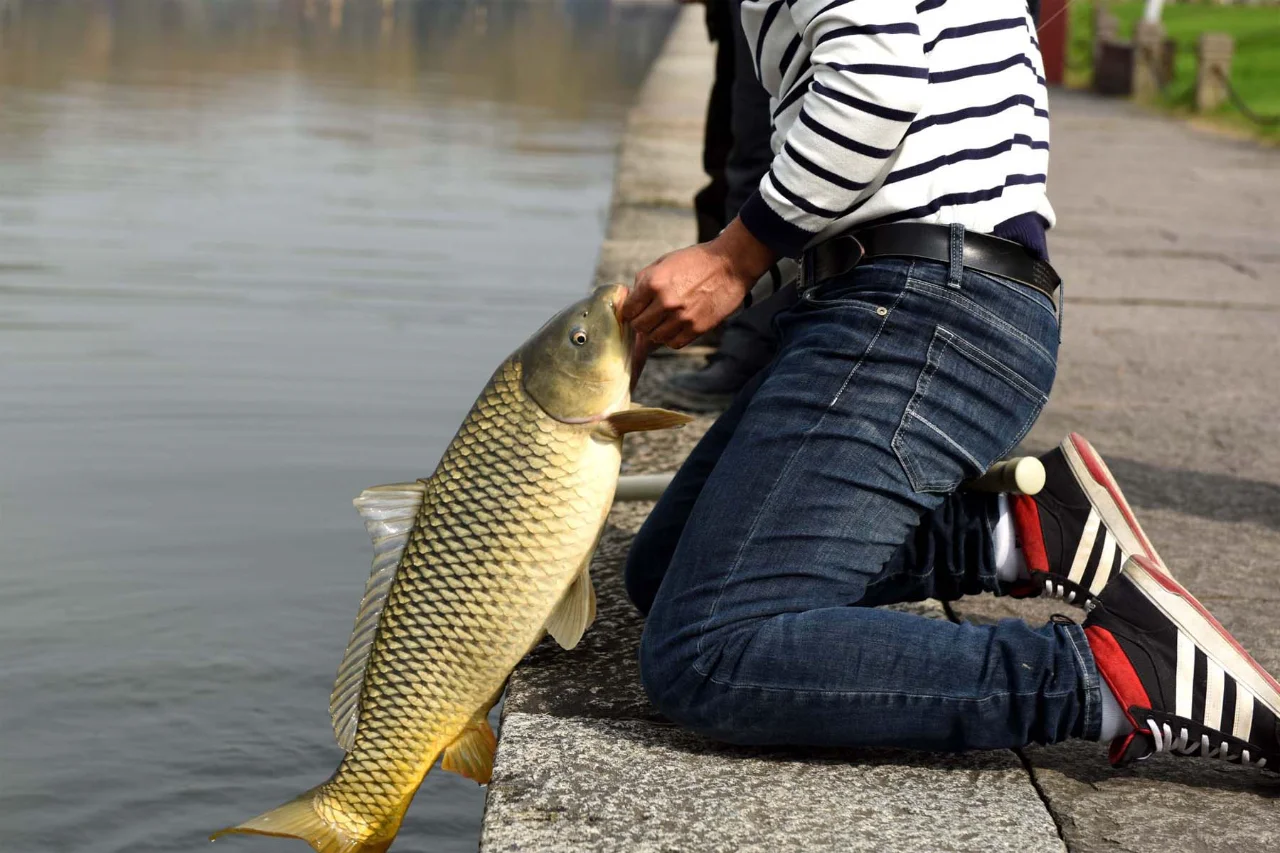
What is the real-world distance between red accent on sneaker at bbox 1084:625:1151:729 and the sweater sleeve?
709 millimetres

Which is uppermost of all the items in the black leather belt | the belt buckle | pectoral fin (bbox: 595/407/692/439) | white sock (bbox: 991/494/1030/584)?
the black leather belt

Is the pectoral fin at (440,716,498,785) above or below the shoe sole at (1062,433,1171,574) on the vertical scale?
below

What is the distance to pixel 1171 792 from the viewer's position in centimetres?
235

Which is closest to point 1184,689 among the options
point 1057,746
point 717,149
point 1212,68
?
point 1057,746

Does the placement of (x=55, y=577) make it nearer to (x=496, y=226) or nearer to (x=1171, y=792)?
(x=1171, y=792)

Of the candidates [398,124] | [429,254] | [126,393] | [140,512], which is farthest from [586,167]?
[140,512]

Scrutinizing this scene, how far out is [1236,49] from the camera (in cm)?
2316

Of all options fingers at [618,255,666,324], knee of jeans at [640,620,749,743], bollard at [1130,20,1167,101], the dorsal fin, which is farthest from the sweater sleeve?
bollard at [1130,20,1167,101]

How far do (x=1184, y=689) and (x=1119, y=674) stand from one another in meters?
0.09

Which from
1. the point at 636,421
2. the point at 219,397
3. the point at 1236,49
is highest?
the point at 636,421

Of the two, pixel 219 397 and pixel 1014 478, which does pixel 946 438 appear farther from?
pixel 219 397

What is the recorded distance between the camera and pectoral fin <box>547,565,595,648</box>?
2.50 metres

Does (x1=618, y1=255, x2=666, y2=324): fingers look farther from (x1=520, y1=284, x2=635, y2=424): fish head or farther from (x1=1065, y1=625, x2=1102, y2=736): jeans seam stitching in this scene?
(x1=1065, y1=625, x2=1102, y2=736): jeans seam stitching

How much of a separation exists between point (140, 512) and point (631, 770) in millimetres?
2772
